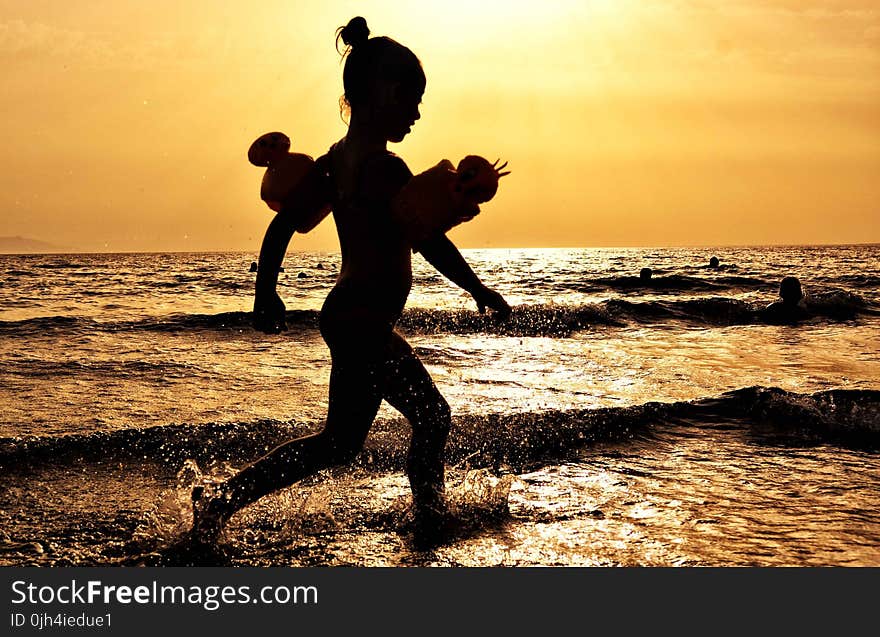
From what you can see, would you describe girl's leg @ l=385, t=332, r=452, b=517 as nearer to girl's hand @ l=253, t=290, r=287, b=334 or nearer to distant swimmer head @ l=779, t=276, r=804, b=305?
girl's hand @ l=253, t=290, r=287, b=334

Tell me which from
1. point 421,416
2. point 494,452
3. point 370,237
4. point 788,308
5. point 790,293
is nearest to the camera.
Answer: point 370,237

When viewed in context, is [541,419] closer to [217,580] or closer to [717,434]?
[717,434]

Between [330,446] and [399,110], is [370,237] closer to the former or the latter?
[399,110]

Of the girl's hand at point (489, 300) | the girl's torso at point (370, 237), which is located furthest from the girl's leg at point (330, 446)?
the girl's hand at point (489, 300)

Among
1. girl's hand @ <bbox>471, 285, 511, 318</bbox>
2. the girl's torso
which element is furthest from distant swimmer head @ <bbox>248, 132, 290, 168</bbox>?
girl's hand @ <bbox>471, 285, 511, 318</bbox>

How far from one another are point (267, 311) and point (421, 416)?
78 cm

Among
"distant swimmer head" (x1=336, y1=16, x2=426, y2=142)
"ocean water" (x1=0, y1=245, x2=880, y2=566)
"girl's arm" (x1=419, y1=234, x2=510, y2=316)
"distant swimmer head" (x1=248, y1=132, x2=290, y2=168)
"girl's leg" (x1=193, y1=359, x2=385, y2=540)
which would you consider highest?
"distant swimmer head" (x1=336, y1=16, x2=426, y2=142)

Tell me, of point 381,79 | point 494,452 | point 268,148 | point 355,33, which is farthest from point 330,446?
point 494,452

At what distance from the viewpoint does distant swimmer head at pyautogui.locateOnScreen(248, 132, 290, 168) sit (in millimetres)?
3426

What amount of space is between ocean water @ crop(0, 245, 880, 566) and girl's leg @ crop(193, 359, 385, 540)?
382 millimetres

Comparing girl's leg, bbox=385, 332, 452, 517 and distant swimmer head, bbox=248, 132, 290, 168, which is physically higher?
distant swimmer head, bbox=248, 132, 290, 168

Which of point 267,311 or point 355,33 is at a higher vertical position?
point 355,33

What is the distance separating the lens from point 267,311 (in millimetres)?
3186

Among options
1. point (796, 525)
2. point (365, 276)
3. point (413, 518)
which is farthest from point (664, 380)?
point (365, 276)
